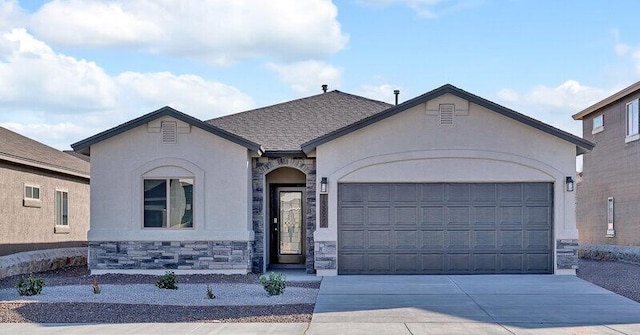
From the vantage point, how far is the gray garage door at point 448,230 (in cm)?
1794

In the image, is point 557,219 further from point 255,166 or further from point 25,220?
point 25,220

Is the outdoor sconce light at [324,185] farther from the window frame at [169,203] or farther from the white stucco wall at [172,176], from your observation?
the window frame at [169,203]

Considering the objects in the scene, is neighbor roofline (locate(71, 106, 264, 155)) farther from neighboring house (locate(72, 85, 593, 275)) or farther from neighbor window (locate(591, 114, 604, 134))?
neighbor window (locate(591, 114, 604, 134))

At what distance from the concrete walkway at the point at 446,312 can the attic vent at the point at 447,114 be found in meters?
3.72

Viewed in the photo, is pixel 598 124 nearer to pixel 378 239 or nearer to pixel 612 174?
pixel 612 174

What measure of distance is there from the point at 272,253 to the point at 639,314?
10514 mm

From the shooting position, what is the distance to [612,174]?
80.6 ft

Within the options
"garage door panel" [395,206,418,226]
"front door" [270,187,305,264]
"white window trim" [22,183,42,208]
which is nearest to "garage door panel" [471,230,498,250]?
"garage door panel" [395,206,418,226]

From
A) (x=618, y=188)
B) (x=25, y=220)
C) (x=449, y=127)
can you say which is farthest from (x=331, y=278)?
(x=618, y=188)

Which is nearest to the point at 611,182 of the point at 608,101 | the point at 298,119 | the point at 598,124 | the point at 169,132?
the point at 598,124

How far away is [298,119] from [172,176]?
4.79m

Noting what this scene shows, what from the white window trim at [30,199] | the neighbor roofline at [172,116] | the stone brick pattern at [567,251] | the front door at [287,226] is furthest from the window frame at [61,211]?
the stone brick pattern at [567,251]

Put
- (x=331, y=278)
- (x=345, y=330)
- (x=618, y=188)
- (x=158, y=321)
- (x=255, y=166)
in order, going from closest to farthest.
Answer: (x=345, y=330) → (x=158, y=321) → (x=331, y=278) → (x=255, y=166) → (x=618, y=188)

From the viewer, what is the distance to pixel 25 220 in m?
20.9
